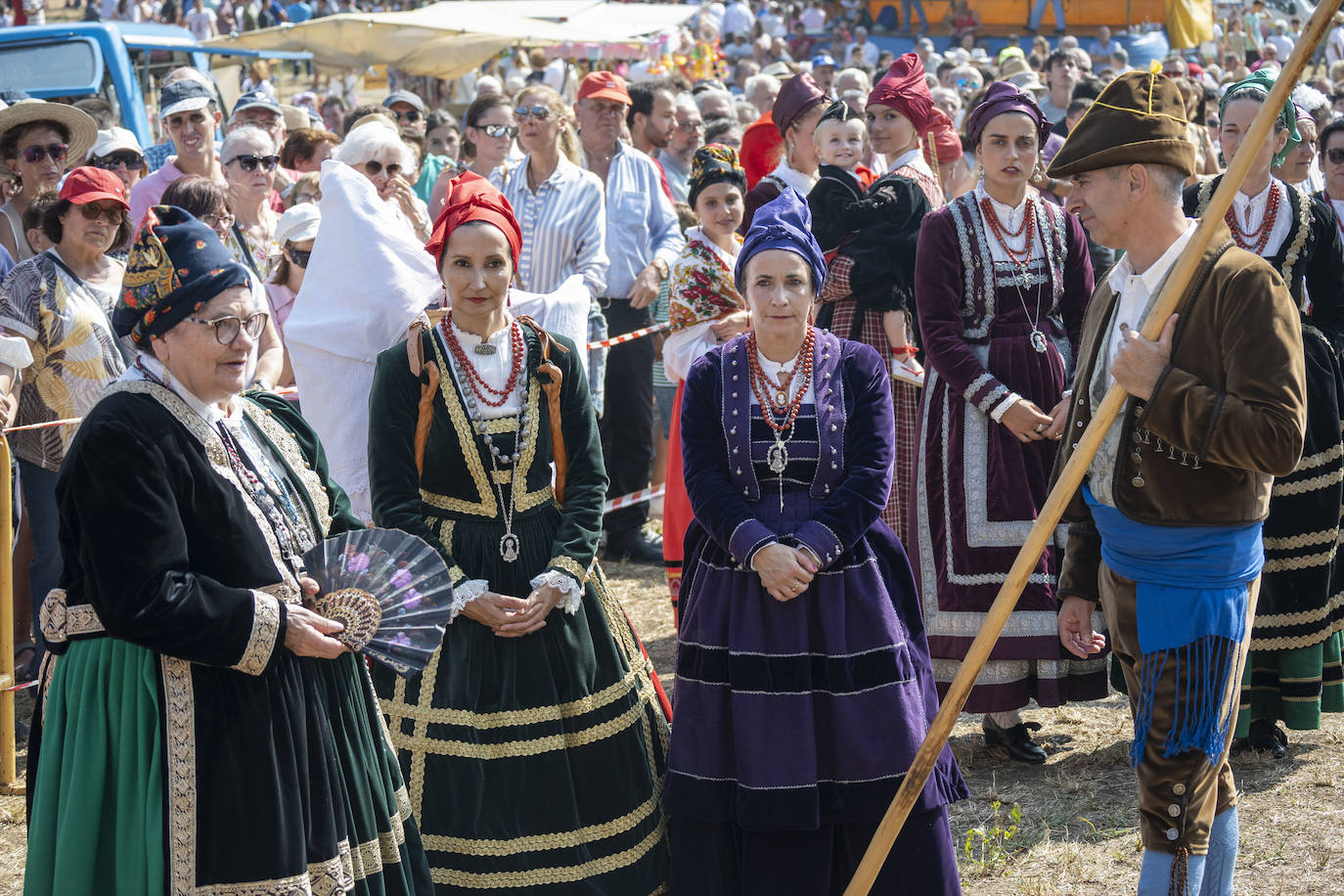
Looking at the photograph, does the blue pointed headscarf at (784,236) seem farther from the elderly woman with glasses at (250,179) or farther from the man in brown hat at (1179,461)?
Result: the elderly woman with glasses at (250,179)

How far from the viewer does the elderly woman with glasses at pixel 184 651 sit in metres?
2.83

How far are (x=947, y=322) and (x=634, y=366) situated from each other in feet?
10.5

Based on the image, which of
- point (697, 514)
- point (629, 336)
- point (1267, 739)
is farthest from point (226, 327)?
point (629, 336)

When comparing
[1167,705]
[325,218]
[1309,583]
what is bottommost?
[1309,583]

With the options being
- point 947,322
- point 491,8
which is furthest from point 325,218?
point 491,8

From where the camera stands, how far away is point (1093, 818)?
4652 mm

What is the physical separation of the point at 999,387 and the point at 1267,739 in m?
1.66

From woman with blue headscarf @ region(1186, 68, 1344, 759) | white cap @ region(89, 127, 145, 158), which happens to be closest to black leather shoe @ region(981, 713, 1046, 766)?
woman with blue headscarf @ region(1186, 68, 1344, 759)

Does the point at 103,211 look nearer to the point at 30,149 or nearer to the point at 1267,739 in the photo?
the point at 30,149

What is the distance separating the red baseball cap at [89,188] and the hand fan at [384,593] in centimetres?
306

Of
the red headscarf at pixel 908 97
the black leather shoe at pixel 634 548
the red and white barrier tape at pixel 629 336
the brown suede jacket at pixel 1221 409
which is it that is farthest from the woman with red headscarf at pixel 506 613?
the black leather shoe at pixel 634 548

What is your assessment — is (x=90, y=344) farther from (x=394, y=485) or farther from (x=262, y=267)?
(x=394, y=485)

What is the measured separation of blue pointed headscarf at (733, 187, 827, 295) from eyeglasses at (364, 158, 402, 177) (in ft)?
7.28

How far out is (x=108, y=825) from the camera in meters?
2.88
